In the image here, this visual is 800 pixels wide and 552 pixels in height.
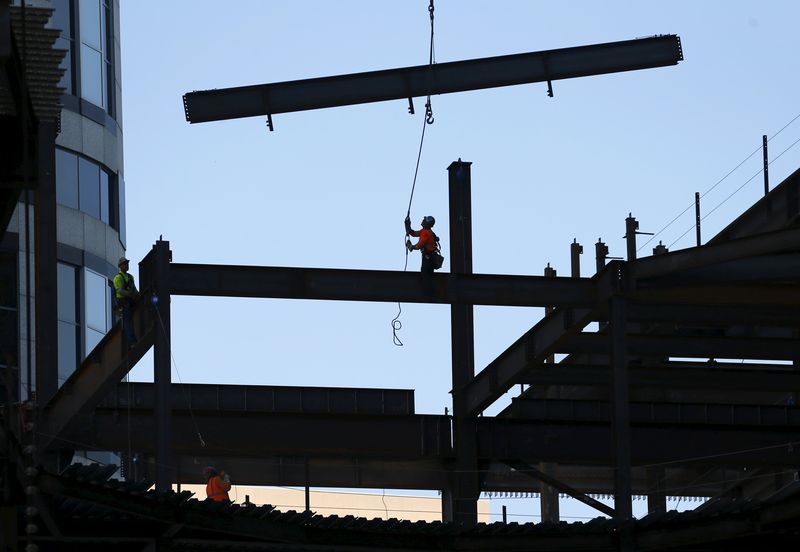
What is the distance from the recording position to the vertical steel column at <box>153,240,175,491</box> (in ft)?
95.1

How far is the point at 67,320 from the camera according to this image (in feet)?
143

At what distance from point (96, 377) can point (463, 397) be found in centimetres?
883

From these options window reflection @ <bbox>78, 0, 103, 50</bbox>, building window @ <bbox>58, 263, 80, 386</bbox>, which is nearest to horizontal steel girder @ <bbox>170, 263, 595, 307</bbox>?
building window @ <bbox>58, 263, 80, 386</bbox>

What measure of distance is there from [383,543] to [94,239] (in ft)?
80.4

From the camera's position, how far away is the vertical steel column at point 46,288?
33331mm

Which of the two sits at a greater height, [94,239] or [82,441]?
[94,239]

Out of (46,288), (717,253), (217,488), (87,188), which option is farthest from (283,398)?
(717,253)

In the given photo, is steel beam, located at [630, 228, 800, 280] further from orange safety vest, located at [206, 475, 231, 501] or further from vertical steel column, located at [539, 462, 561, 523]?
vertical steel column, located at [539, 462, 561, 523]

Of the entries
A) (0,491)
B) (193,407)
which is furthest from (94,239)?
(0,491)

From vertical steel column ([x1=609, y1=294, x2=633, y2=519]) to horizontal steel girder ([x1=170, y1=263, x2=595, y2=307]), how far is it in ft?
2.39

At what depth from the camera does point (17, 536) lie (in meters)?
19.0

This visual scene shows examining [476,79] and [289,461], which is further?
[289,461]

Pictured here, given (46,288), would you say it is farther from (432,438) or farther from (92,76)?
(92,76)

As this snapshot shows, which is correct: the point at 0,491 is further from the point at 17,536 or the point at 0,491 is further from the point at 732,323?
the point at 732,323
